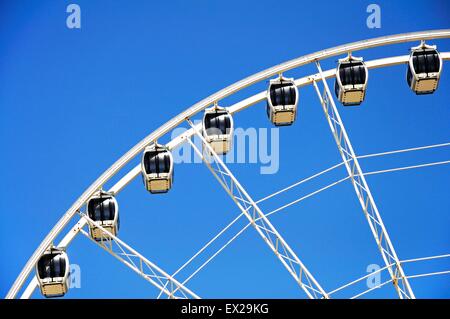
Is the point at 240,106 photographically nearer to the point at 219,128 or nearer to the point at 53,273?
the point at 219,128

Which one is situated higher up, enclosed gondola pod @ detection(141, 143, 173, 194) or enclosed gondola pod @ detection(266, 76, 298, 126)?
enclosed gondola pod @ detection(266, 76, 298, 126)

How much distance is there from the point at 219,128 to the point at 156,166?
1698 mm

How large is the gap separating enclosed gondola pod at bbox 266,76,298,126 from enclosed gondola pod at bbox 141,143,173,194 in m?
2.62

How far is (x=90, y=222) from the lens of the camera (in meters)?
24.3

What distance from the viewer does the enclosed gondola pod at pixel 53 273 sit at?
77.7 feet

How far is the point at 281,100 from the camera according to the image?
24.5 meters

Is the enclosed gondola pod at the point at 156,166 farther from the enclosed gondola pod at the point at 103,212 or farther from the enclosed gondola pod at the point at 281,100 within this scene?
the enclosed gondola pod at the point at 281,100

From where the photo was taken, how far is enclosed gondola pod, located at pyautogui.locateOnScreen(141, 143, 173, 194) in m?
24.4

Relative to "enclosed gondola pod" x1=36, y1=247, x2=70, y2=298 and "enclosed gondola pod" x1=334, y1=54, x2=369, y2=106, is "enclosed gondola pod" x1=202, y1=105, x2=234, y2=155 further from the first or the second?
"enclosed gondola pod" x1=36, y1=247, x2=70, y2=298

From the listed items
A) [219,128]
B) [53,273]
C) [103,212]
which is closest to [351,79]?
[219,128]

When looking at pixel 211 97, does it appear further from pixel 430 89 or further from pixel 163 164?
pixel 430 89

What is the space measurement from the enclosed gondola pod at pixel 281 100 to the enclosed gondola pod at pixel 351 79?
107 centimetres
